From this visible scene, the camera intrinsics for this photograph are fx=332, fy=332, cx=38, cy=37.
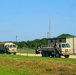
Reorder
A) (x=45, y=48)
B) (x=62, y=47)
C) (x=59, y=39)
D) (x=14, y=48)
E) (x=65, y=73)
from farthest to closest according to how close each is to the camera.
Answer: (x=59, y=39) → (x=14, y=48) → (x=45, y=48) → (x=62, y=47) → (x=65, y=73)

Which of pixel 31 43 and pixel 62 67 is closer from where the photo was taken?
pixel 62 67

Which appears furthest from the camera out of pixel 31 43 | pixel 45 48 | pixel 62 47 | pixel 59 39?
pixel 31 43

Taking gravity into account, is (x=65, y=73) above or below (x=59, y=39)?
below

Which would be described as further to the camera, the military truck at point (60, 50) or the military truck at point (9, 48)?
the military truck at point (9, 48)

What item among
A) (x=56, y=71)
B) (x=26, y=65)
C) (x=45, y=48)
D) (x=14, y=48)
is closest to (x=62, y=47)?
(x=45, y=48)

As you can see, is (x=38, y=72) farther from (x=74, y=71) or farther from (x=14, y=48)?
(x=14, y=48)

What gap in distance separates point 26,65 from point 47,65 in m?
2.47

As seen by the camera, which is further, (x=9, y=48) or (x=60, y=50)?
(x=9, y=48)

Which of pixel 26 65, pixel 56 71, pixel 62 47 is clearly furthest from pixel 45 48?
pixel 56 71

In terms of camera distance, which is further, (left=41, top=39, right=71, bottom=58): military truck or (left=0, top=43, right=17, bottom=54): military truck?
(left=0, top=43, right=17, bottom=54): military truck

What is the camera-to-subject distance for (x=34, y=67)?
29.1 metres

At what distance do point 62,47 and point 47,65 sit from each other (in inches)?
1024

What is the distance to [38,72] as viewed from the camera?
85.6ft

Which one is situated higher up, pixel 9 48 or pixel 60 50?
pixel 9 48
